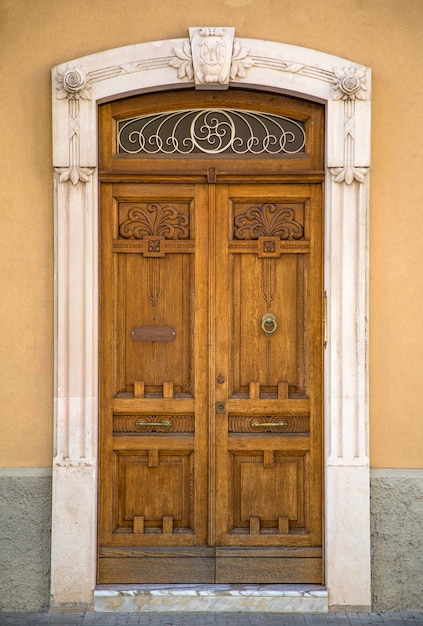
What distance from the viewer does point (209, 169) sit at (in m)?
6.06

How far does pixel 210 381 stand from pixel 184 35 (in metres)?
2.35

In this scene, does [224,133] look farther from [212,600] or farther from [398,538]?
[212,600]

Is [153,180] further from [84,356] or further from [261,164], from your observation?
[84,356]

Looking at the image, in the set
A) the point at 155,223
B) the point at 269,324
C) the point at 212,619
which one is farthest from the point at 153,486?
the point at 155,223

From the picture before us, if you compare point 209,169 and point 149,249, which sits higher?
point 209,169

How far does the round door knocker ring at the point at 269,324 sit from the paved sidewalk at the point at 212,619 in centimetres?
191

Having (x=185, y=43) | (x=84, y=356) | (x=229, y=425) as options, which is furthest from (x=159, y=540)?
(x=185, y=43)

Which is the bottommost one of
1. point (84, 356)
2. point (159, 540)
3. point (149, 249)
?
point (159, 540)

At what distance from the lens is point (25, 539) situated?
19.6 feet

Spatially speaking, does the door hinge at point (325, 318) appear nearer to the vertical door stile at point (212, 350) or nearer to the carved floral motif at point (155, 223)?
the vertical door stile at point (212, 350)

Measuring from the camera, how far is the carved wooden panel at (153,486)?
614 centimetres

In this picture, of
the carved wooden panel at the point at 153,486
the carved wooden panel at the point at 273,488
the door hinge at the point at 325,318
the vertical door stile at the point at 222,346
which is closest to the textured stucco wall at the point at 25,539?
the carved wooden panel at the point at 153,486

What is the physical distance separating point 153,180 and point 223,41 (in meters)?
1.03

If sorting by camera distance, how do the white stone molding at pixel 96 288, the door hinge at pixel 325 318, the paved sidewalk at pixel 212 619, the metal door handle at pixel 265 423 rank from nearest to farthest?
the paved sidewalk at pixel 212 619 < the white stone molding at pixel 96 288 < the door hinge at pixel 325 318 < the metal door handle at pixel 265 423
